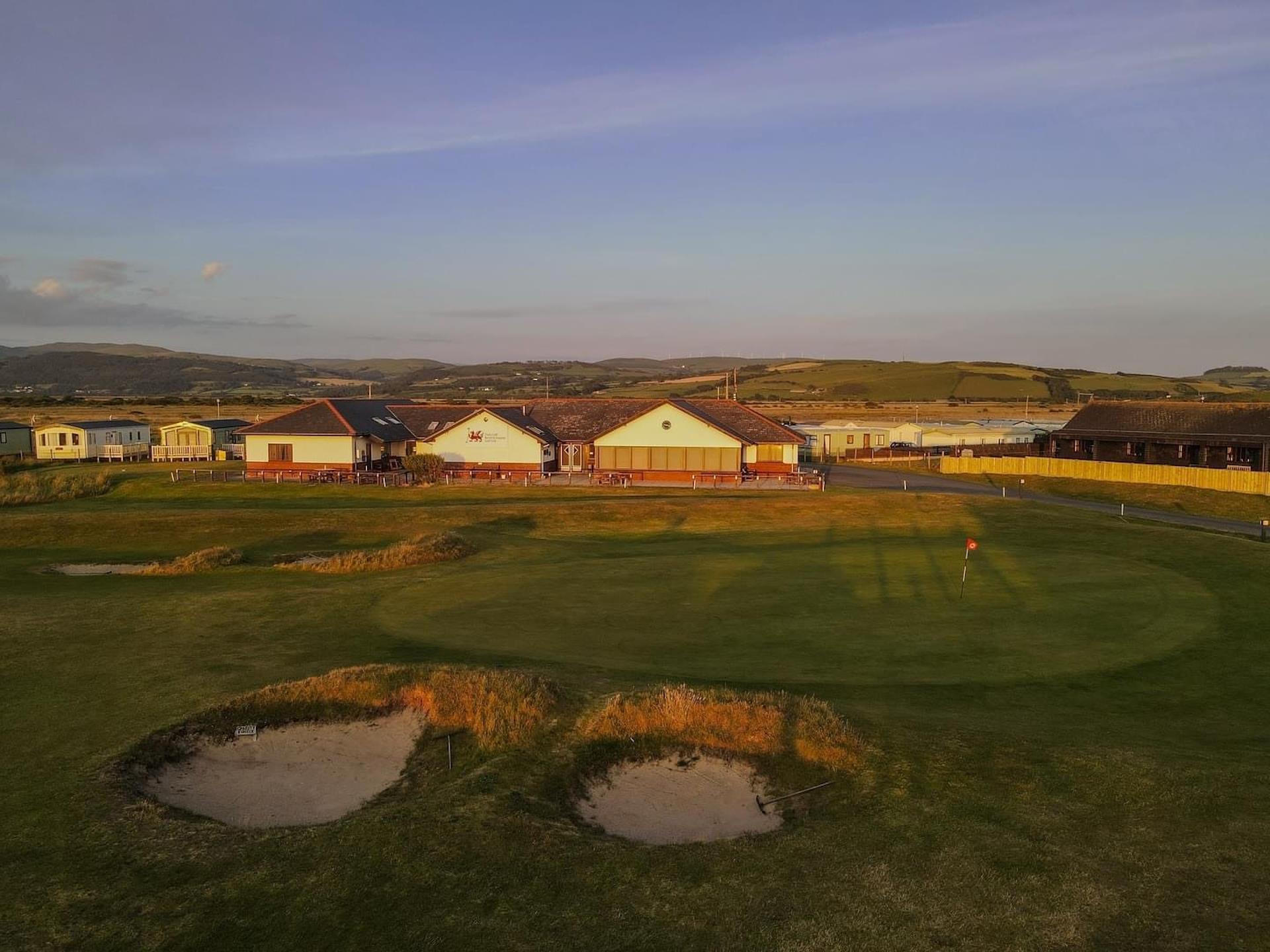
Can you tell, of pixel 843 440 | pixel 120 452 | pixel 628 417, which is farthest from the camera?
pixel 843 440

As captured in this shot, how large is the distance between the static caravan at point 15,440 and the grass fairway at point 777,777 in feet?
145

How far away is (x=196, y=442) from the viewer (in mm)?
69312

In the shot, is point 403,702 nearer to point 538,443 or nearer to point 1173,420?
point 538,443

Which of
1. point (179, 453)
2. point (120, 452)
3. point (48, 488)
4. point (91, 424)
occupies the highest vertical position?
point (91, 424)

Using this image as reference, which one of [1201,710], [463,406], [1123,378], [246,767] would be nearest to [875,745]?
[1201,710]

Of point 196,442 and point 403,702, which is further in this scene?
point 196,442

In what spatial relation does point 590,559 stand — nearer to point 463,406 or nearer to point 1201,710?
point 1201,710

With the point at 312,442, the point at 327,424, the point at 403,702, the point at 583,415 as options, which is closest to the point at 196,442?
the point at 312,442

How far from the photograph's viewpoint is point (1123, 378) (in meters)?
198

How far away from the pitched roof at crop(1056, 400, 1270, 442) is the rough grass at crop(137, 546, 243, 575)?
58.6 m

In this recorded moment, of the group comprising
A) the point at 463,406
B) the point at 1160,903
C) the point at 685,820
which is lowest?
the point at 685,820

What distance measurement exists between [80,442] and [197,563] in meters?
48.0

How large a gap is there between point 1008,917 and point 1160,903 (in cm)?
145

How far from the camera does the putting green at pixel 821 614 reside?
17016 mm
